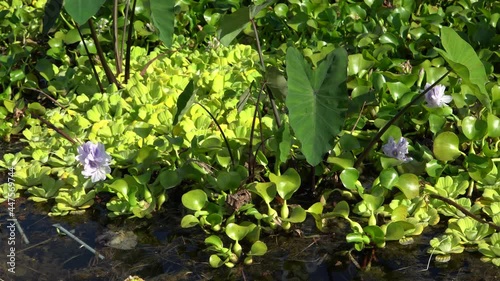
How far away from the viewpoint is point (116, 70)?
330cm

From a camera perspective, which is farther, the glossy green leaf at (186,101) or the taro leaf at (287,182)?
the taro leaf at (287,182)

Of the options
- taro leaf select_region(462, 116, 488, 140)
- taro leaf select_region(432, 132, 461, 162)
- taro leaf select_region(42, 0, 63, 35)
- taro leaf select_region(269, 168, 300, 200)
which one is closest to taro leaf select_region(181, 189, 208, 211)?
taro leaf select_region(269, 168, 300, 200)

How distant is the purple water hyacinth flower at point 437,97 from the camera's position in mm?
2587

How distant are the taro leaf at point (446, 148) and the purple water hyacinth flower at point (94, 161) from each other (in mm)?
1024

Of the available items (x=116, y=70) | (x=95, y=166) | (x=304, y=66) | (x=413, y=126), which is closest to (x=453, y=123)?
(x=413, y=126)

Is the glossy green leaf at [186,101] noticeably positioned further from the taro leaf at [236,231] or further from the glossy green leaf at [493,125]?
the glossy green leaf at [493,125]

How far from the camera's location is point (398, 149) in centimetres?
247

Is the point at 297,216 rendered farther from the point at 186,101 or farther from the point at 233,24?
the point at 233,24

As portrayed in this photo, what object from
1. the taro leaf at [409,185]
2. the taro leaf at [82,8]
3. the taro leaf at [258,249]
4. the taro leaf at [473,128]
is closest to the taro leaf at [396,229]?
the taro leaf at [409,185]

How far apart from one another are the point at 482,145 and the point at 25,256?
1.45 metres

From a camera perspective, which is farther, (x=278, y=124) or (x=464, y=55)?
(x=278, y=124)

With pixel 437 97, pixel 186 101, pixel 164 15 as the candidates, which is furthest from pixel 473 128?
pixel 164 15

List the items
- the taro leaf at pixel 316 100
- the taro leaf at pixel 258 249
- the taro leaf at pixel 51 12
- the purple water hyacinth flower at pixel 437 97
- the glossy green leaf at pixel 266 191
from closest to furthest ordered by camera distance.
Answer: the taro leaf at pixel 316 100 → the taro leaf at pixel 258 249 → the glossy green leaf at pixel 266 191 → the purple water hyacinth flower at pixel 437 97 → the taro leaf at pixel 51 12

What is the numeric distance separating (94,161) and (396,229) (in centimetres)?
94
